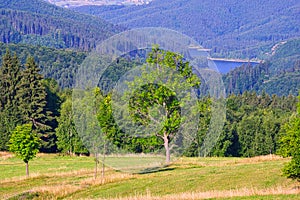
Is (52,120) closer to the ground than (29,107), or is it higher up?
closer to the ground

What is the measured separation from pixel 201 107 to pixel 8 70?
47274mm

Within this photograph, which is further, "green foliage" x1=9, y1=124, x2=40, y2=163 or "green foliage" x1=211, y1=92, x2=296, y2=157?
"green foliage" x1=211, y1=92, x2=296, y2=157

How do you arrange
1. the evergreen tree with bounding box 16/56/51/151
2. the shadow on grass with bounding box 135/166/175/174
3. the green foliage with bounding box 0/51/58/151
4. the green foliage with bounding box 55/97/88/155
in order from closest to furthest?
the shadow on grass with bounding box 135/166/175/174, the green foliage with bounding box 55/97/88/155, the green foliage with bounding box 0/51/58/151, the evergreen tree with bounding box 16/56/51/151

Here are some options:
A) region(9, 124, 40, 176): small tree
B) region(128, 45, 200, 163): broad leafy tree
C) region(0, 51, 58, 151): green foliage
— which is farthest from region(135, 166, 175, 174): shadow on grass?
region(0, 51, 58, 151): green foliage

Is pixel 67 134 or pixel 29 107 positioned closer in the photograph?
pixel 67 134

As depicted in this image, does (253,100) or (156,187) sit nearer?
(156,187)

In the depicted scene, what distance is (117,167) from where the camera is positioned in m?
28.3

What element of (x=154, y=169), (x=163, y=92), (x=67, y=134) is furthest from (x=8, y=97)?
(x=163, y=92)

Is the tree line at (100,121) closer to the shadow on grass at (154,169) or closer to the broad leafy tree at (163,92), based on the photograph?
the broad leafy tree at (163,92)

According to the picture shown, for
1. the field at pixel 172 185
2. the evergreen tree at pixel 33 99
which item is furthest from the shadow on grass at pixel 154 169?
the evergreen tree at pixel 33 99

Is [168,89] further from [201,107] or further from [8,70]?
[8,70]

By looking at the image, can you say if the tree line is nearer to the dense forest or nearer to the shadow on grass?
the dense forest

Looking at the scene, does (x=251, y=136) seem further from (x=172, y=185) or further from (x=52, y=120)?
(x=172, y=185)

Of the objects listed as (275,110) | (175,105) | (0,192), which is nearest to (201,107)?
(175,105)
